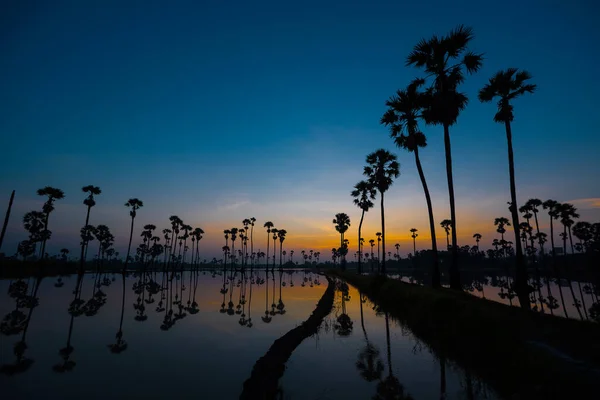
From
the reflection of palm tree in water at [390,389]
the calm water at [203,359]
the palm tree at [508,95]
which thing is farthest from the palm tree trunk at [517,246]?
the reflection of palm tree in water at [390,389]

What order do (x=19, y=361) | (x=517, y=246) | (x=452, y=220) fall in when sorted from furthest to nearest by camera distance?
(x=517, y=246) < (x=452, y=220) < (x=19, y=361)

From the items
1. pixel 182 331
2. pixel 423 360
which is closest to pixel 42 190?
pixel 182 331

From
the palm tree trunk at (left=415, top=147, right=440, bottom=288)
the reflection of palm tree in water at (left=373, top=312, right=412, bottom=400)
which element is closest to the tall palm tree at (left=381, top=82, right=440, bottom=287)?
the palm tree trunk at (left=415, top=147, right=440, bottom=288)

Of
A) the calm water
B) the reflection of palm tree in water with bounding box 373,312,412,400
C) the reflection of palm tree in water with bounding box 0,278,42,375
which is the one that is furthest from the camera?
the reflection of palm tree in water with bounding box 0,278,42,375

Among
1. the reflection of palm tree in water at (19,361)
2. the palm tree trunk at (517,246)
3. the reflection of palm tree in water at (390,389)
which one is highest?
the palm tree trunk at (517,246)

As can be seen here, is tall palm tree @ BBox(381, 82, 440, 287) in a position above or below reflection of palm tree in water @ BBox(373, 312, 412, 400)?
above

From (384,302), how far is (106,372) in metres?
22.2

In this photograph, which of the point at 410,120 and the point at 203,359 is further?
the point at 410,120

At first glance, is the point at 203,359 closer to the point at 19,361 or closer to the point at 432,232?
the point at 19,361

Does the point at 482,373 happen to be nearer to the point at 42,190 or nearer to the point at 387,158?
the point at 387,158

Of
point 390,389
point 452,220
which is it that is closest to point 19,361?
point 390,389

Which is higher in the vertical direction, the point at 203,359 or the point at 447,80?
the point at 447,80

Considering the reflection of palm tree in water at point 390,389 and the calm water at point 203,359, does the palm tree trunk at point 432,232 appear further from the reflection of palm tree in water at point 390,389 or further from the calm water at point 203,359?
the reflection of palm tree in water at point 390,389

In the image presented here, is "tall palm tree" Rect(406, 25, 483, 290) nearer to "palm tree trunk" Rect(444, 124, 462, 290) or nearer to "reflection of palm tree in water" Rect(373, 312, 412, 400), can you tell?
"palm tree trunk" Rect(444, 124, 462, 290)
